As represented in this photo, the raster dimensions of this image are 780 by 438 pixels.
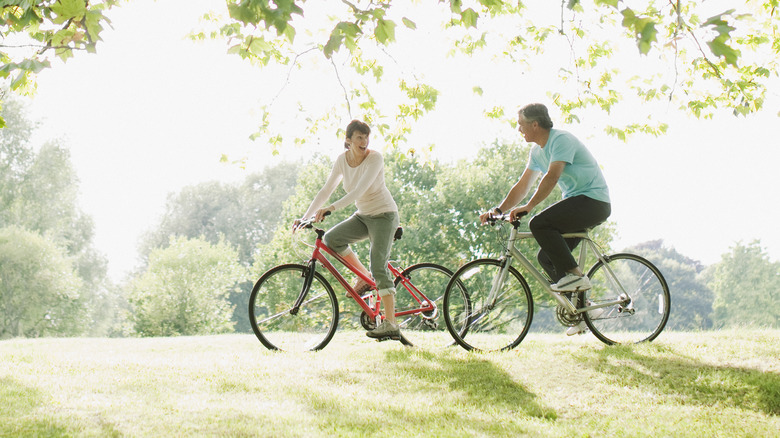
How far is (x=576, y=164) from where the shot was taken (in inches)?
245

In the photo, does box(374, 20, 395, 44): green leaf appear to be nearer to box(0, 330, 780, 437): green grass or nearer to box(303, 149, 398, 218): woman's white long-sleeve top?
box(303, 149, 398, 218): woman's white long-sleeve top

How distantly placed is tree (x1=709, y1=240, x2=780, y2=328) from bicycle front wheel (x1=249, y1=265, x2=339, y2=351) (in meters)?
45.6

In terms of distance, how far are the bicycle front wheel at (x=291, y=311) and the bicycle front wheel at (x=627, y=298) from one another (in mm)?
2762

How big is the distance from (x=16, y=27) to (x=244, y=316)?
144 feet

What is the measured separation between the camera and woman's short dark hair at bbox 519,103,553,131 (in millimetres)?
6223

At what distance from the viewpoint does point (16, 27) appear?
18.2 ft

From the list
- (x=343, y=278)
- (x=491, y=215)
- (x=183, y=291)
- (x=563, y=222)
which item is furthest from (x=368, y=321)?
(x=183, y=291)

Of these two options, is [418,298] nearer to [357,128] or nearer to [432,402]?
[357,128]

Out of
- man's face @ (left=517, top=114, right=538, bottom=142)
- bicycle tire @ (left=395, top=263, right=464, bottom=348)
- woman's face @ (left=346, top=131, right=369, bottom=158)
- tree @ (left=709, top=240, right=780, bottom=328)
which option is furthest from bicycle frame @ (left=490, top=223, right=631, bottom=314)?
tree @ (left=709, top=240, right=780, bottom=328)

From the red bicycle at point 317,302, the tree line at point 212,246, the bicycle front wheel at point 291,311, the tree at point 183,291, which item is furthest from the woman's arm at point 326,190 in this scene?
the tree at point 183,291

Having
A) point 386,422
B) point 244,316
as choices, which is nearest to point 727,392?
point 386,422

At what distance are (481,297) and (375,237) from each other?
1.29 m

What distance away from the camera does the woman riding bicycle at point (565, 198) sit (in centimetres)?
618

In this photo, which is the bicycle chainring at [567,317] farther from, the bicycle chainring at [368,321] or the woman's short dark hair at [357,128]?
the woman's short dark hair at [357,128]
